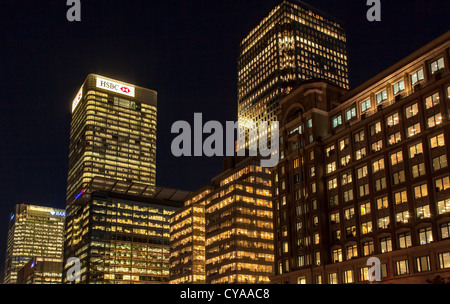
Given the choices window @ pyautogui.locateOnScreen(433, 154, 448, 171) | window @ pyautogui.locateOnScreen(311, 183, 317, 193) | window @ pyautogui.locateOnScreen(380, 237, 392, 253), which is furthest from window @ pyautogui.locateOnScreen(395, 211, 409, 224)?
window @ pyautogui.locateOnScreen(311, 183, 317, 193)

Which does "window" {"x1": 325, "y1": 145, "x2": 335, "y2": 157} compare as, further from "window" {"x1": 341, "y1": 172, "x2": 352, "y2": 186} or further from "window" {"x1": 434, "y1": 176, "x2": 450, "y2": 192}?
"window" {"x1": 434, "y1": 176, "x2": 450, "y2": 192}

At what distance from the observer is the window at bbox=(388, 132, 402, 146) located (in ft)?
359

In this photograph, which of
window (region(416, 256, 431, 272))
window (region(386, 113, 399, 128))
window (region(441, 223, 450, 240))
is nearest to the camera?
window (region(441, 223, 450, 240))

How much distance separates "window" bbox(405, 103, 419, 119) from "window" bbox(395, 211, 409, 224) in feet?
63.9

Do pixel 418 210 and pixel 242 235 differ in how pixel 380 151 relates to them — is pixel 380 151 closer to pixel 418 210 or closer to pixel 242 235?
pixel 418 210

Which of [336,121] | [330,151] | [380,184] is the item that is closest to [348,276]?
[380,184]

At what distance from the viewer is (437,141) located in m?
100

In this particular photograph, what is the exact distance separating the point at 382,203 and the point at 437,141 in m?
17.4

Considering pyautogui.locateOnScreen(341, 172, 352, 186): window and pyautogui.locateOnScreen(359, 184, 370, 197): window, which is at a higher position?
pyautogui.locateOnScreen(341, 172, 352, 186): window

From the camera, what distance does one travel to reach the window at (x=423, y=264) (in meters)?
95.5

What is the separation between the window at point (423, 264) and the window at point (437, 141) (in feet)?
68.2

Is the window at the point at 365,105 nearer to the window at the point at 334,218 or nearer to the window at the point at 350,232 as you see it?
the window at the point at 334,218

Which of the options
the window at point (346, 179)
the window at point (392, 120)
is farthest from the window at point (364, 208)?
the window at point (392, 120)
